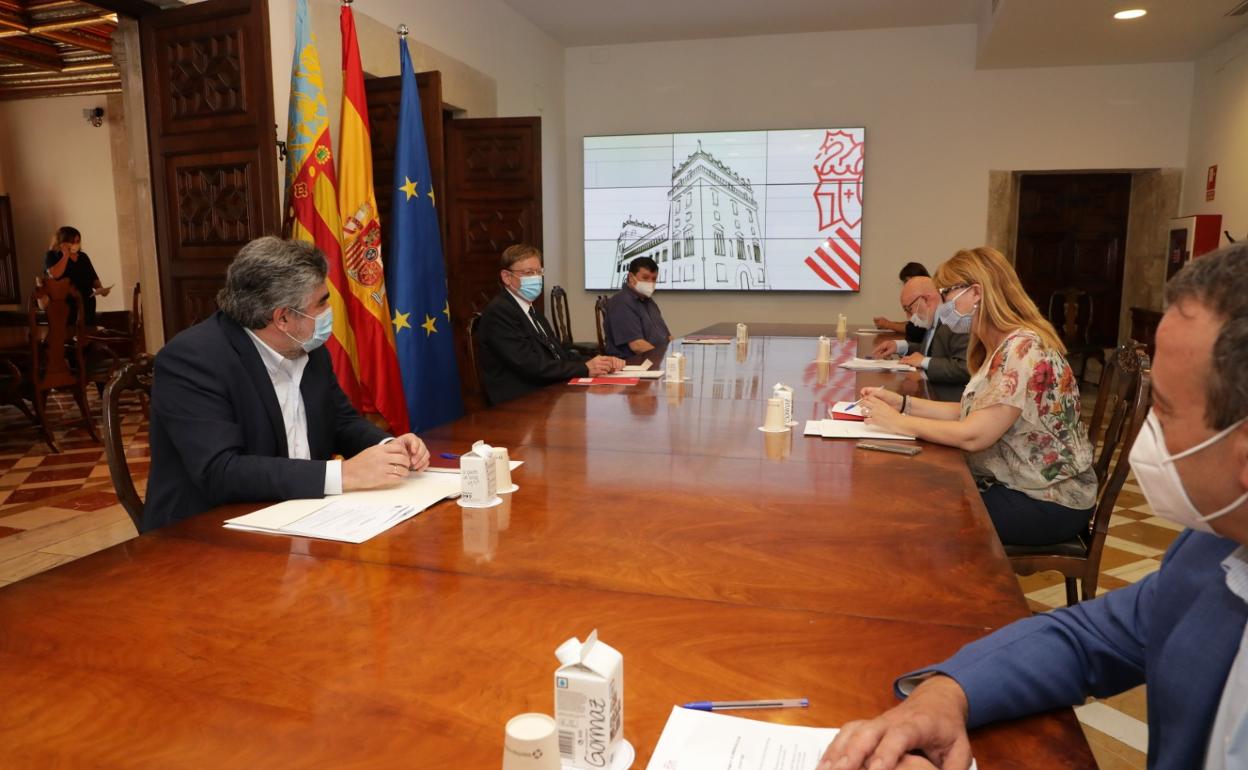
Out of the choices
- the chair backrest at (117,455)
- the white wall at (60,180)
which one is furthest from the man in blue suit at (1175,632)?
the white wall at (60,180)

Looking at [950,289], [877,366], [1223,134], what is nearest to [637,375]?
[877,366]

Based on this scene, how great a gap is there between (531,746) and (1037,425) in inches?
77.0

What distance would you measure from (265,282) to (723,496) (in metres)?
1.18

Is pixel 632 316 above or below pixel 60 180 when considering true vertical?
below

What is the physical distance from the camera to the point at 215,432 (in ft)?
6.07

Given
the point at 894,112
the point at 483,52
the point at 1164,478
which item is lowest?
the point at 1164,478

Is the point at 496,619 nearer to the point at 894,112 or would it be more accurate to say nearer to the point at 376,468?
the point at 376,468

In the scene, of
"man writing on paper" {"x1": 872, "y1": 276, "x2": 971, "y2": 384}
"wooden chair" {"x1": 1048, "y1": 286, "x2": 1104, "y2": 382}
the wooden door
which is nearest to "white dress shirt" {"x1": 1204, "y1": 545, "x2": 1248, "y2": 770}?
"man writing on paper" {"x1": 872, "y1": 276, "x2": 971, "y2": 384}

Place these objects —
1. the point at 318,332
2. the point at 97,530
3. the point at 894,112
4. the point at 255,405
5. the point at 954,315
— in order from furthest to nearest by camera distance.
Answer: the point at 894,112 → the point at 97,530 → the point at 954,315 → the point at 318,332 → the point at 255,405

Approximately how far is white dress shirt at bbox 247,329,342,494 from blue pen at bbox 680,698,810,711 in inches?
57.2

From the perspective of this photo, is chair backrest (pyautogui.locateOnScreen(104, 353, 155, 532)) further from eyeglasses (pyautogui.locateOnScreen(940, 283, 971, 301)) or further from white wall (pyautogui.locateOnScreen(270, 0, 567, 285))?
white wall (pyautogui.locateOnScreen(270, 0, 567, 285))

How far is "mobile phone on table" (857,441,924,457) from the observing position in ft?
7.16

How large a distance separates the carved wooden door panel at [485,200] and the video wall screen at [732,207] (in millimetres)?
2391

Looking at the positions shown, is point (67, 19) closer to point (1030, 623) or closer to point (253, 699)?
point (253, 699)
